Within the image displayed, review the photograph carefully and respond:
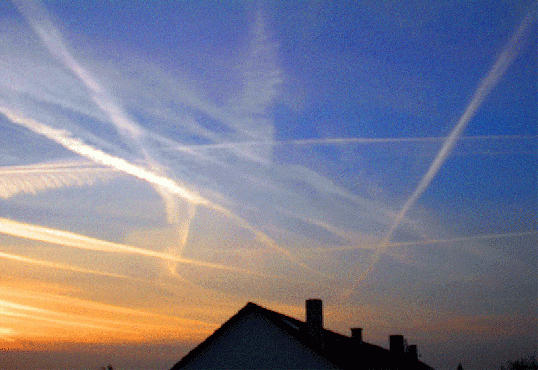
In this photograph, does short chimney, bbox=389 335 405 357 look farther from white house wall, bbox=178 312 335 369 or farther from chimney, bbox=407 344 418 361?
white house wall, bbox=178 312 335 369

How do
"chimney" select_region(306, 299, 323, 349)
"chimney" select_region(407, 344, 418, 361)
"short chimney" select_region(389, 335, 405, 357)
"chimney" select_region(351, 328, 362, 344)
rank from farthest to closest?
"chimney" select_region(407, 344, 418, 361), "short chimney" select_region(389, 335, 405, 357), "chimney" select_region(351, 328, 362, 344), "chimney" select_region(306, 299, 323, 349)

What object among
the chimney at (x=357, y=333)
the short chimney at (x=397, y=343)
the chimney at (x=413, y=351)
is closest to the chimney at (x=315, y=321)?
the chimney at (x=357, y=333)

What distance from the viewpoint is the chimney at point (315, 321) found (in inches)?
1155

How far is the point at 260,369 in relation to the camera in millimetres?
29484

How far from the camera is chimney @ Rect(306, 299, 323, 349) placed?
29.3 m

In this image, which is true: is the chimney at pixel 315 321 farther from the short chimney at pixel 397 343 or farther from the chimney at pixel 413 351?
the chimney at pixel 413 351

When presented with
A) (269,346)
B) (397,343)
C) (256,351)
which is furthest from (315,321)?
(397,343)

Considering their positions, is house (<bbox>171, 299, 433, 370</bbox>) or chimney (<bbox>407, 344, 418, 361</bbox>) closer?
house (<bbox>171, 299, 433, 370</bbox>)

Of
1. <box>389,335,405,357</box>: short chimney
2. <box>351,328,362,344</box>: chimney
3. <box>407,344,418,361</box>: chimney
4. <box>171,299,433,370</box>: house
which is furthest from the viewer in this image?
<box>407,344,418,361</box>: chimney

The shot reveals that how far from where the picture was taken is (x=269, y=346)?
97.5 ft

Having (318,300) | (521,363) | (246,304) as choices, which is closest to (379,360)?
(318,300)

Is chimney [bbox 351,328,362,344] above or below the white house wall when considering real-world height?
above

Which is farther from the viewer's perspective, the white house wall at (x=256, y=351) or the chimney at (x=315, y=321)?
the chimney at (x=315, y=321)

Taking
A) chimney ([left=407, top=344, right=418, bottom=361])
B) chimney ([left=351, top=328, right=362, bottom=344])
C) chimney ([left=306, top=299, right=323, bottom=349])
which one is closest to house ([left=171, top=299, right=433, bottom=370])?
chimney ([left=306, top=299, right=323, bottom=349])
